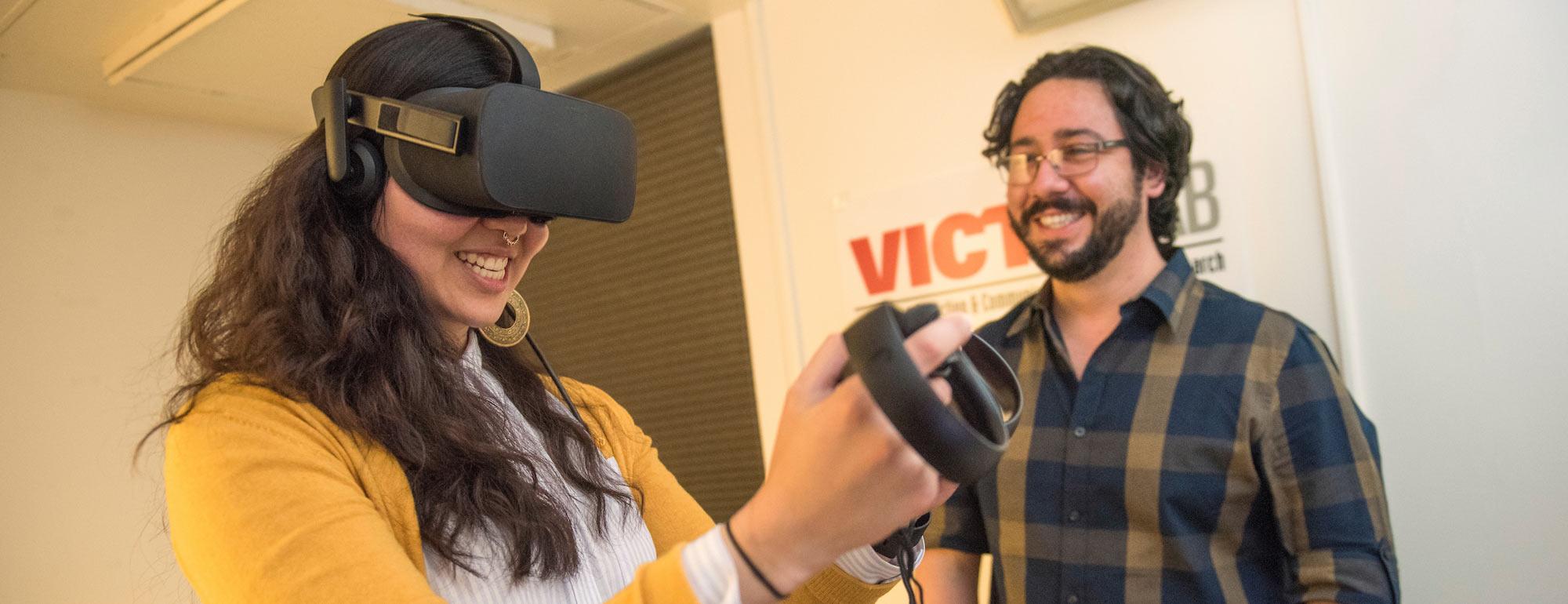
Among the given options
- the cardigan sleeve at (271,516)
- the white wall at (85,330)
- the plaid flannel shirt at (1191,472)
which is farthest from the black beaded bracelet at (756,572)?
the white wall at (85,330)

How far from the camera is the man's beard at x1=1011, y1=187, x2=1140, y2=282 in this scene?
5.81 feet

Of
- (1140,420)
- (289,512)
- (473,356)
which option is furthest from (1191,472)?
(289,512)

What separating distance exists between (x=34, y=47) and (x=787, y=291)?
1948mm

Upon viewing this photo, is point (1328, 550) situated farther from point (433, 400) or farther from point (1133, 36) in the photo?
point (433, 400)

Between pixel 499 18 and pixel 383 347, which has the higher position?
pixel 499 18

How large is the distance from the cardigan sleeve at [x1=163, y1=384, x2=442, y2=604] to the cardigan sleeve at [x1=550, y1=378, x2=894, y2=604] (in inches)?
12.8

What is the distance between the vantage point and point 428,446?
919 millimetres

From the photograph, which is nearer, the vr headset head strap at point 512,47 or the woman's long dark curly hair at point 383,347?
the woman's long dark curly hair at point 383,347

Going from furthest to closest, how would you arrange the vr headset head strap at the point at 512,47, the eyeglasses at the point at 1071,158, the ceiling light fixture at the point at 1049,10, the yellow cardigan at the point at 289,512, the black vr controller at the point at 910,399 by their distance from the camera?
1. the ceiling light fixture at the point at 1049,10
2. the eyeglasses at the point at 1071,158
3. the vr headset head strap at the point at 512,47
4. the yellow cardigan at the point at 289,512
5. the black vr controller at the point at 910,399

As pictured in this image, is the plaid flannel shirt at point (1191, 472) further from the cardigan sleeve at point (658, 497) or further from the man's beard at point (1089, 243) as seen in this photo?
the cardigan sleeve at point (658, 497)

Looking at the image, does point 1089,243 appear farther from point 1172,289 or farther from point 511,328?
point 511,328

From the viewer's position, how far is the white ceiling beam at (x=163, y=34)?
222 cm

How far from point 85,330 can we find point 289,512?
2.61 meters

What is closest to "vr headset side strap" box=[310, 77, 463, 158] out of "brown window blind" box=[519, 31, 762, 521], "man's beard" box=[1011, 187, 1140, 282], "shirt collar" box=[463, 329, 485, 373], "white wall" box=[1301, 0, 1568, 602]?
"shirt collar" box=[463, 329, 485, 373]
